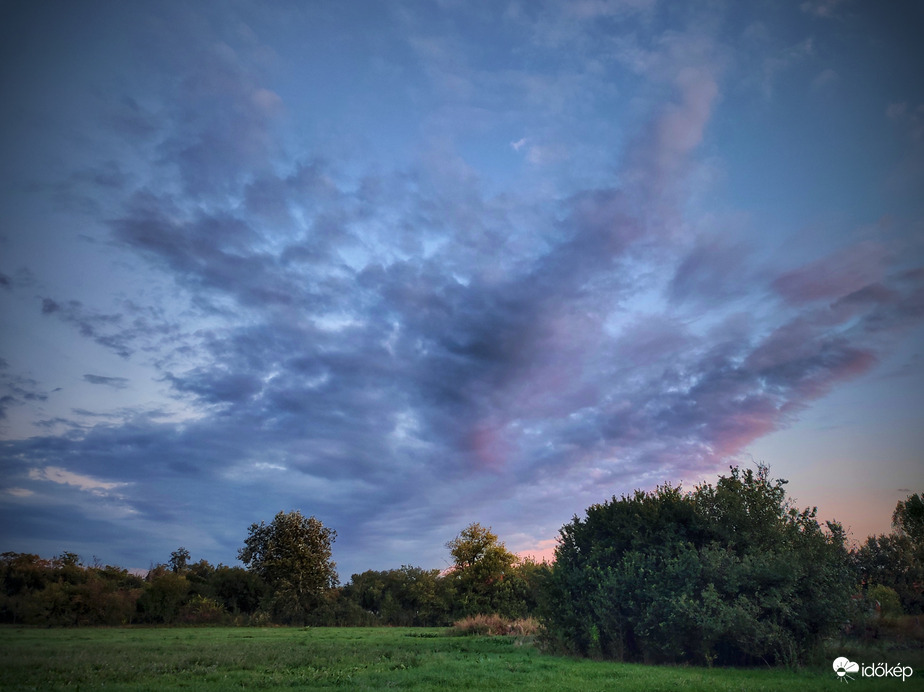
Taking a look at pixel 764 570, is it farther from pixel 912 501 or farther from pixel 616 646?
pixel 912 501

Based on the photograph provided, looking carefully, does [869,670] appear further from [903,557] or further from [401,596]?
[401,596]

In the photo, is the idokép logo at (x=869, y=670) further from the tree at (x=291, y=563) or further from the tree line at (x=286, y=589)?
the tree at (x=291, y=563)

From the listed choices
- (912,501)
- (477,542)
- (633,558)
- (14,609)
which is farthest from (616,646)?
(912,501)

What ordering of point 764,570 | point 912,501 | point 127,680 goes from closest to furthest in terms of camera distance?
point 127,680 < point 764,570 < point 912,501

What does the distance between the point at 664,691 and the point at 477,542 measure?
6110cm

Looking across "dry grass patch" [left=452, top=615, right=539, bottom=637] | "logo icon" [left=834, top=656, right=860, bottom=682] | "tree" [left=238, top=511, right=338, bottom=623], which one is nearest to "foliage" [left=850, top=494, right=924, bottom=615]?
"dry grass patch" [left=452, top=615, right=539, bottom=637]

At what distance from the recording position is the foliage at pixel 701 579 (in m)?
20.7

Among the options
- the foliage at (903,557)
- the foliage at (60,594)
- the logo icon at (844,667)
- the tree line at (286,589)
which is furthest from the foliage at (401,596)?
the logo icon at (844,667)

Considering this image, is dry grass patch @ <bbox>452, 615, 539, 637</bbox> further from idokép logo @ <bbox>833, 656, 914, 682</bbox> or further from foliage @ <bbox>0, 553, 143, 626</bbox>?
foliage @ <bbox>0, 553, 143, 626</bbox>

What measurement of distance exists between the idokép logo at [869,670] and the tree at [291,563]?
2719 inches

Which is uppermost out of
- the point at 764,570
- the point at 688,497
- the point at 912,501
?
the point at 912,501

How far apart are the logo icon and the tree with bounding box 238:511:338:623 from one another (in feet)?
226

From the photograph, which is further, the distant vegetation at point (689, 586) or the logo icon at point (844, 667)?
the distant vegetation at point (689, 586)

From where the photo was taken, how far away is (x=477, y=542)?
72188mm
